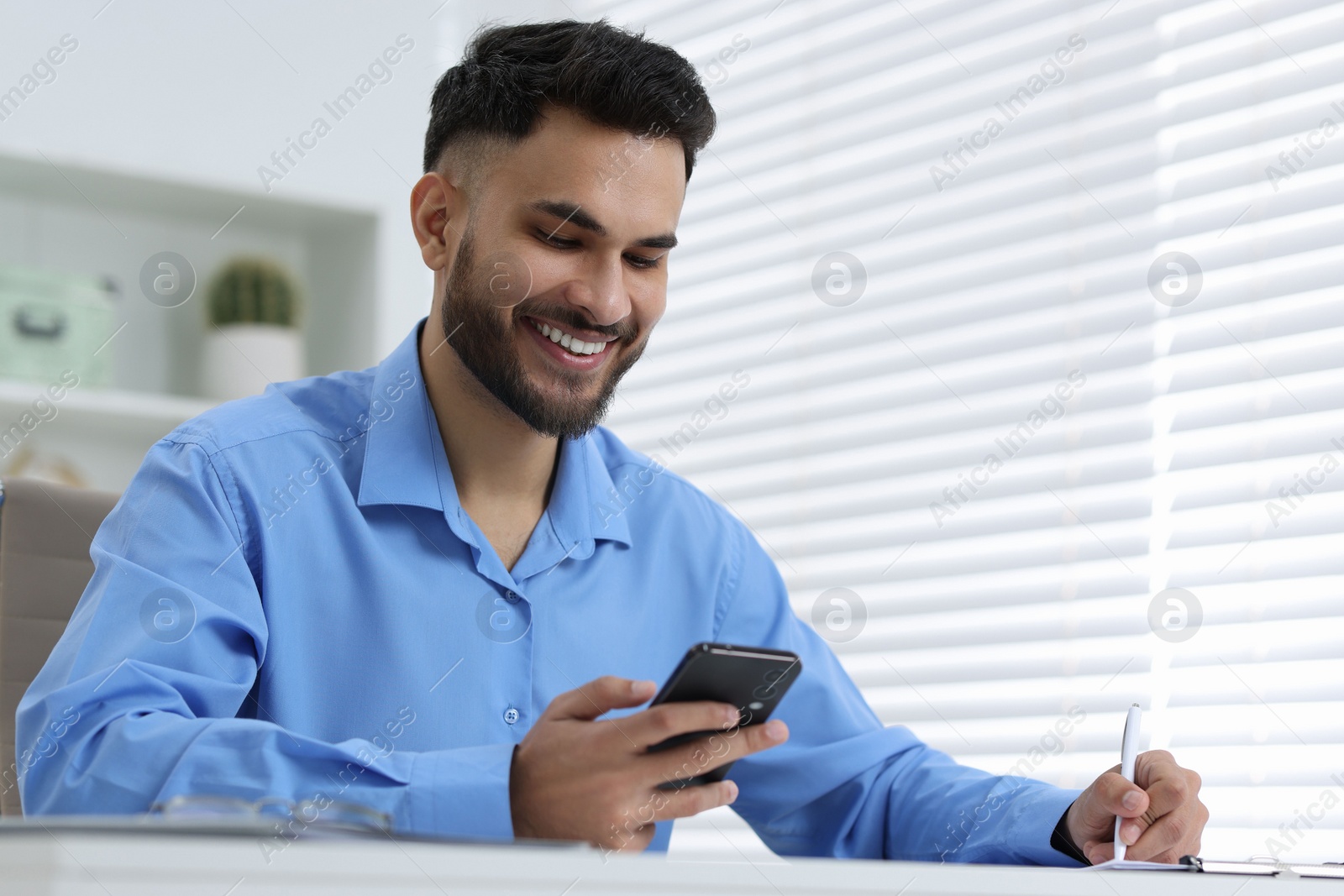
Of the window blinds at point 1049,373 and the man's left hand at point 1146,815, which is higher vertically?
the window blinds at point 1049,373

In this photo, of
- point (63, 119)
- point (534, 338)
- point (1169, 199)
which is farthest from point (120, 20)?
point (1169, 199)

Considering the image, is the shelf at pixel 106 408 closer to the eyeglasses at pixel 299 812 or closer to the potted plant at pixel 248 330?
the potted plant at pixel 248 330

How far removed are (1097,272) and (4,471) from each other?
1.98 meters

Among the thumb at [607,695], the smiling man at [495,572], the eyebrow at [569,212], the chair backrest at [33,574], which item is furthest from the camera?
the eyebrow at [569,212]

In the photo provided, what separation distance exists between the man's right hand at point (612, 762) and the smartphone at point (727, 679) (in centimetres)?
1

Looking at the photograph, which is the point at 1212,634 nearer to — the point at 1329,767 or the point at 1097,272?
the point at 1329,767

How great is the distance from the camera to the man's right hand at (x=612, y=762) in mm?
889

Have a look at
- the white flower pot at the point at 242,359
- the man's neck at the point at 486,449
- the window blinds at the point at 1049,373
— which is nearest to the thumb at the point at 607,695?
the man's neck at the point at 486,449

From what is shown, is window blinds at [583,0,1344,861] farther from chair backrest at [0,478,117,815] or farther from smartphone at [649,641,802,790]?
chair backrest at [0,478,117,815]

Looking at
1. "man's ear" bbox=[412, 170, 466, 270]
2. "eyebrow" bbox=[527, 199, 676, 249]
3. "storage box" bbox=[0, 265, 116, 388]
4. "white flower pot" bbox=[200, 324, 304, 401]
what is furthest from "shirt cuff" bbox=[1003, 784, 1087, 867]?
→ "storage box" bbox=[0, 265, 116, 388]

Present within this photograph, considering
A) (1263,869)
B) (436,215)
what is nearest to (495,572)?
(436,215)

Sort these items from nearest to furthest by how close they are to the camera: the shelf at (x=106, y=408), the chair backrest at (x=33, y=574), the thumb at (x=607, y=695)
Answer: the thumb at (x=607, y=695) < the chair backrest at (x=33, y=574) < the shelf at (x=106, y=408)

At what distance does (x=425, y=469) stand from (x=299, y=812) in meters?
0.70

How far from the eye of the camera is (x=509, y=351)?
59.2 inches
